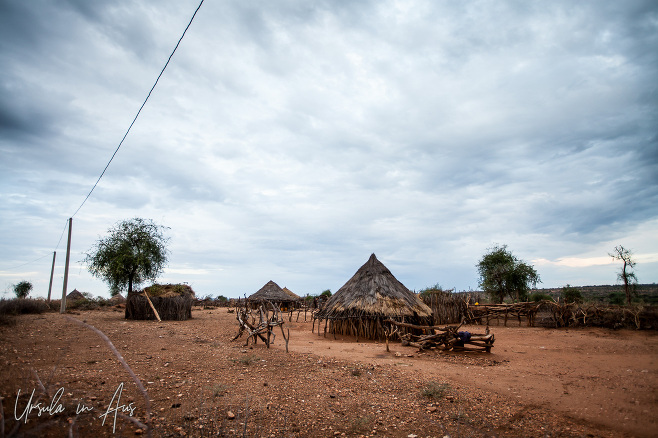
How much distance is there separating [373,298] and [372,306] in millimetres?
603

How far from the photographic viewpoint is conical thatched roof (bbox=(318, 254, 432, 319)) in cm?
1579

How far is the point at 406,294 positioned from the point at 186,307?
15.3m

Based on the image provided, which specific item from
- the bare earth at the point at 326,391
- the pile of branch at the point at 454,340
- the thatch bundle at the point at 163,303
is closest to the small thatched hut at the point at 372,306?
the pile of branch at the point at 454,340

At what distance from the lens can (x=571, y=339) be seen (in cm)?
1517

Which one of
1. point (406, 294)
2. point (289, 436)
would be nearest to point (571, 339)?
point (406, 294)

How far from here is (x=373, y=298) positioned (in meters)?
16.4

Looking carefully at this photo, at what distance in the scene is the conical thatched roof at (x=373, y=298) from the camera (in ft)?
51.8

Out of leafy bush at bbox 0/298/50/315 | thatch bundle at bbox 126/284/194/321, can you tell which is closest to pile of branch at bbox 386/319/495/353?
thatch bundle at bbox 126/284/194/321

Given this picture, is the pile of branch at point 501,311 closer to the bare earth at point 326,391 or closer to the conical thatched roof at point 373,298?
the conical thatched roof at point 373,298

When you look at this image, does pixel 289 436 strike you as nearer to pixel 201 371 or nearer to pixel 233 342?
pixel 201 371

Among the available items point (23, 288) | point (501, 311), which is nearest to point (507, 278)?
point (501, 311)

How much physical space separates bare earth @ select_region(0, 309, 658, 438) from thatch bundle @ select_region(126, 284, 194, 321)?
9.80 metres

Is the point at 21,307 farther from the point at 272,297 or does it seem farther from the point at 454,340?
the point at 454,340

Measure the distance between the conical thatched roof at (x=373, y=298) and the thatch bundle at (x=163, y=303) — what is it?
1089cm
